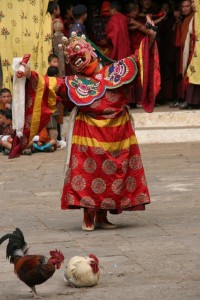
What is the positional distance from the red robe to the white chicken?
8.79m

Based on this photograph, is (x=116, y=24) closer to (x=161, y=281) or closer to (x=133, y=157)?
(x=133, y=157)

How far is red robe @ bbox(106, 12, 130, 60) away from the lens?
15.6 meters

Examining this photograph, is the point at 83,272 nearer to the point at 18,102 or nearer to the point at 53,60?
the point at 18,102

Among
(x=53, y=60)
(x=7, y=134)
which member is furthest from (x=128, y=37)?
(x=7, y=134)

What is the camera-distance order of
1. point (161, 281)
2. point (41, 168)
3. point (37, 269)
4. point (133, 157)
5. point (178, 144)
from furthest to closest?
1. point (178, 144)
2. point (41, 168)
3. point (133, 157)
4. point (161, 281)
5. point (37, 269)

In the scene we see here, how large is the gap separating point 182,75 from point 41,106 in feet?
24.1

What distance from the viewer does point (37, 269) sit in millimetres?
6660

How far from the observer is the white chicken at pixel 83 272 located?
7.07 metres

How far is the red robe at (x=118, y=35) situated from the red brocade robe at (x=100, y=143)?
21.5 ft

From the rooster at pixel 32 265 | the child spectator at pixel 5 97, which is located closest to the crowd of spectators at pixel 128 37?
the child spectator at pixel 5 97

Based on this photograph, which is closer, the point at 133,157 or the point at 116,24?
the point at 133,157

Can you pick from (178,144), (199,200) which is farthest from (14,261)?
(178,144)

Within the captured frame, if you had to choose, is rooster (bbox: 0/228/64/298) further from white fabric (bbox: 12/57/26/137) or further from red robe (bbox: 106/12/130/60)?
red robe (bbox: 106/12/130/60)

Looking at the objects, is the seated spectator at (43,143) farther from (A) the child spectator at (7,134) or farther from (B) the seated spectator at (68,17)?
(B) the seated spectator at (68,17)
